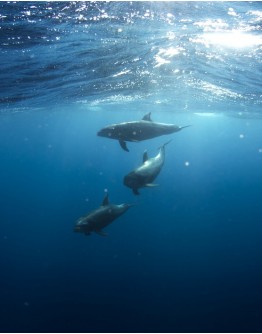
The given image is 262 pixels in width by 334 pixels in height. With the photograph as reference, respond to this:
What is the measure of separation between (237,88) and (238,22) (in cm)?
1309

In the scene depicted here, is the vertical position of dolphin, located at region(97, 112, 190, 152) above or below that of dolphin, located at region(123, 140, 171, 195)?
above

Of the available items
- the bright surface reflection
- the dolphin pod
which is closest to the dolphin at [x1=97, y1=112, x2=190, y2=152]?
the dolphin pod

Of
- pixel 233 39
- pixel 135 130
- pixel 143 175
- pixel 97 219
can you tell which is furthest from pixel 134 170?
pixel 233 39

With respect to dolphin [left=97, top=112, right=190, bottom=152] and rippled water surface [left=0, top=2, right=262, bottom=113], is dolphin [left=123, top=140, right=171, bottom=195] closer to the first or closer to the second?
dolphin [left=97, top=112, right=190, bottom=152]

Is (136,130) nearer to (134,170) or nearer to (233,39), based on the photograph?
(134,170)

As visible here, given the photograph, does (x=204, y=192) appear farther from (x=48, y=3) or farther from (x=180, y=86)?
(x=48, y=3)

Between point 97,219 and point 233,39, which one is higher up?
point 233,39

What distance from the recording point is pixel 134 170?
8680 millimetres

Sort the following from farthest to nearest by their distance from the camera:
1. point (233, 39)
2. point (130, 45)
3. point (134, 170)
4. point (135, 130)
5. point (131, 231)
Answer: point (131, 231) → point (130, 45) → point (233, 39) → point (135, 130) → point (134, 170)

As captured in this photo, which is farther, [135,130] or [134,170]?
[135,130]

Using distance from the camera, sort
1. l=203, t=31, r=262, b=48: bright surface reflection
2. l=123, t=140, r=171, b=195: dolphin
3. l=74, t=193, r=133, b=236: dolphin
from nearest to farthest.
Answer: l=123, t=140, r=171, b=195: dolphin → l=74, t=193, r=133, b=236: dolphin → l=203, t=31, r=262, b=48: bright surface reflection

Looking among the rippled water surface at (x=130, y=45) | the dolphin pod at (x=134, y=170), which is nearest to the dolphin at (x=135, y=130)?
A: the dolphin pod at (x=134, y=170)

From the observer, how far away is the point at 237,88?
77.1 ft

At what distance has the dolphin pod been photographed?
878 centimetres
